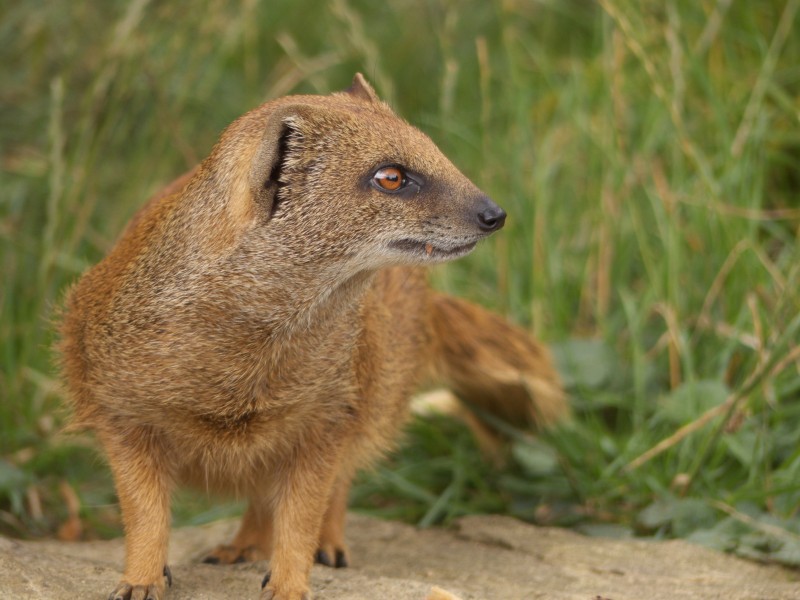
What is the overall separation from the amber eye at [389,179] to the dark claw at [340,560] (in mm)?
1105

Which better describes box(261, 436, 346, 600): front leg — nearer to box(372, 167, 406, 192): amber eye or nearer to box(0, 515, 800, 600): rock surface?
box(0, 515, 800, 600): rock surface

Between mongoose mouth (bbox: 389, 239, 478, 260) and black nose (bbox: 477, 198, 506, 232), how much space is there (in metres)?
0.05

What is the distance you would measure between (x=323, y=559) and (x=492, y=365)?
0.85 meters

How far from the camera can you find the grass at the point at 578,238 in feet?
11.1

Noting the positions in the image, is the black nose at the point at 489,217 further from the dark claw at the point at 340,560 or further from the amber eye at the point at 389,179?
the dark claw at the point at 340,560

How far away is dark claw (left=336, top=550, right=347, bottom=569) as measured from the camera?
296cm

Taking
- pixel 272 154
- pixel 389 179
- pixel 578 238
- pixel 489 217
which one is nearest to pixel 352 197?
pixel 389 179

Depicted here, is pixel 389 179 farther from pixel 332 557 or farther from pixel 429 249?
pixel 332 557

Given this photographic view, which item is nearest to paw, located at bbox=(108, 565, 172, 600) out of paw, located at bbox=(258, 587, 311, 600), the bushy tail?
paw, located at bbox=(258, 587, 311, 600)

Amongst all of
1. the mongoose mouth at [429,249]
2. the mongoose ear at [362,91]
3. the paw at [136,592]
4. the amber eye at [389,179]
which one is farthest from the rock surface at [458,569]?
the mongoose ear at [362,91]

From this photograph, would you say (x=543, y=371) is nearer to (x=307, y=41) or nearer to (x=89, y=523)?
(x=89, y=523)

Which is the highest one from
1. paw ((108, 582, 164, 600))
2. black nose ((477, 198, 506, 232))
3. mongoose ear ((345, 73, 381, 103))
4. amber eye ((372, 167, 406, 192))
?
mongoose ear ((345, 73, 381, 103))

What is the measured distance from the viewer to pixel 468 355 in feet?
11.4

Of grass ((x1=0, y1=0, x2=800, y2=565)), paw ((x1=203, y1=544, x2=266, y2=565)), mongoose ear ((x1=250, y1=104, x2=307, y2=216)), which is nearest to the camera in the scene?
mongoose ear ((x1=250, y1=104, x2=307, y2=216))
